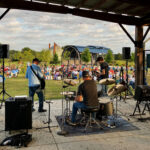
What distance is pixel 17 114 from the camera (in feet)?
13.1

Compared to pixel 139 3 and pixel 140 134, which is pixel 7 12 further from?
pixel 140 134

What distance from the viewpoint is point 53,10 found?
20.4 feet

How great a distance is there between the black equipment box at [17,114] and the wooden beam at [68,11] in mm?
3239

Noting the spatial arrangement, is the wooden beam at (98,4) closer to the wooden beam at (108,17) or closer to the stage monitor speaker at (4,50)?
the wooden beam at (108,17)

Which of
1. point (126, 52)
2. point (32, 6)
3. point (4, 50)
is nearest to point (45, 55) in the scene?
point (126, 52)

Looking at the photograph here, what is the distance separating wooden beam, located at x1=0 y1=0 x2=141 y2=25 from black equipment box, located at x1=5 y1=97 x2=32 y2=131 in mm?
3239

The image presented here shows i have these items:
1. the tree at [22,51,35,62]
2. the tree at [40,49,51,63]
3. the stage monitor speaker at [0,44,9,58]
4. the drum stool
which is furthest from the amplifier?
the tree at [22,51,35,62]

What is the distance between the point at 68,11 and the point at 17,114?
4.10 metres

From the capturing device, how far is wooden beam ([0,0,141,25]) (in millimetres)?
5699

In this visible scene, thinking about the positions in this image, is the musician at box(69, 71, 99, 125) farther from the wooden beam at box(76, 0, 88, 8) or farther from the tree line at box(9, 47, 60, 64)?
the tree line at box(9, 47, 60, 64)

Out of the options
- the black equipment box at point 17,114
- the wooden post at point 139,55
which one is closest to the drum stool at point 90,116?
the black equipment box at point 17,114

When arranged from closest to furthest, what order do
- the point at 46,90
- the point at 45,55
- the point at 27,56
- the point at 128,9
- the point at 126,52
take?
the point at 128,9
the point at 126,52
the point at 46,90
the point at 45,55
the point at 27,56

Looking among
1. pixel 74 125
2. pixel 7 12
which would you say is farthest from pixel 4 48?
pixel 74 125

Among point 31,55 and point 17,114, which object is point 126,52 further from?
point 31,55
